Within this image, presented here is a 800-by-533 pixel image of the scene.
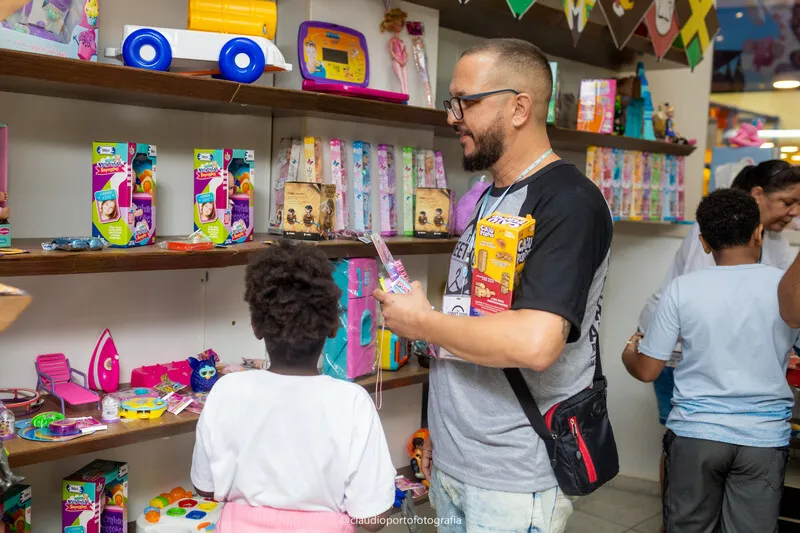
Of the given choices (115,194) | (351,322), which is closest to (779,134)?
(351,322)

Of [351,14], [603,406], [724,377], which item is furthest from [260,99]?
[724,377]

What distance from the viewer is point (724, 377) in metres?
2.41

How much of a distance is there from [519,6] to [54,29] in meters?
1.64

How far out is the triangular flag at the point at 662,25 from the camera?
3.53 m

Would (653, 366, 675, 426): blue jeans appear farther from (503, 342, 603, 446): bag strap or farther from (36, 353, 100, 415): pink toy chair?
(36, 353, 100, 415): pink toy chair

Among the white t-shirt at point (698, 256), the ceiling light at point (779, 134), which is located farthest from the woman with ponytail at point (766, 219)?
the ceiling light at point (779, 134)

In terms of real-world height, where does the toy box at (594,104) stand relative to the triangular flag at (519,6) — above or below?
below

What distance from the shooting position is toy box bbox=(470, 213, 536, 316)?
5.02 feet

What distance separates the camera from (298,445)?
1.51m

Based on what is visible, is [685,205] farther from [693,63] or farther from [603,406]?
[603,406]

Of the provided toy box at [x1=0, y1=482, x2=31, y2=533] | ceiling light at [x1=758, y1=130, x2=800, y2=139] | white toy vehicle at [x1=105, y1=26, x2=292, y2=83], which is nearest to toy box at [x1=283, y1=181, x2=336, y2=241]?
white toy vehicle at [x1=105, y1=26, x2=292, y2=83]

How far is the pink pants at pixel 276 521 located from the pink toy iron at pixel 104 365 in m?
0.96

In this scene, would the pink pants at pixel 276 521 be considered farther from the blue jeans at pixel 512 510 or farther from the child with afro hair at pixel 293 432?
the blue jeans at pixel 512 510

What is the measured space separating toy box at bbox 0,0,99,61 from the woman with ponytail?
2.46m
